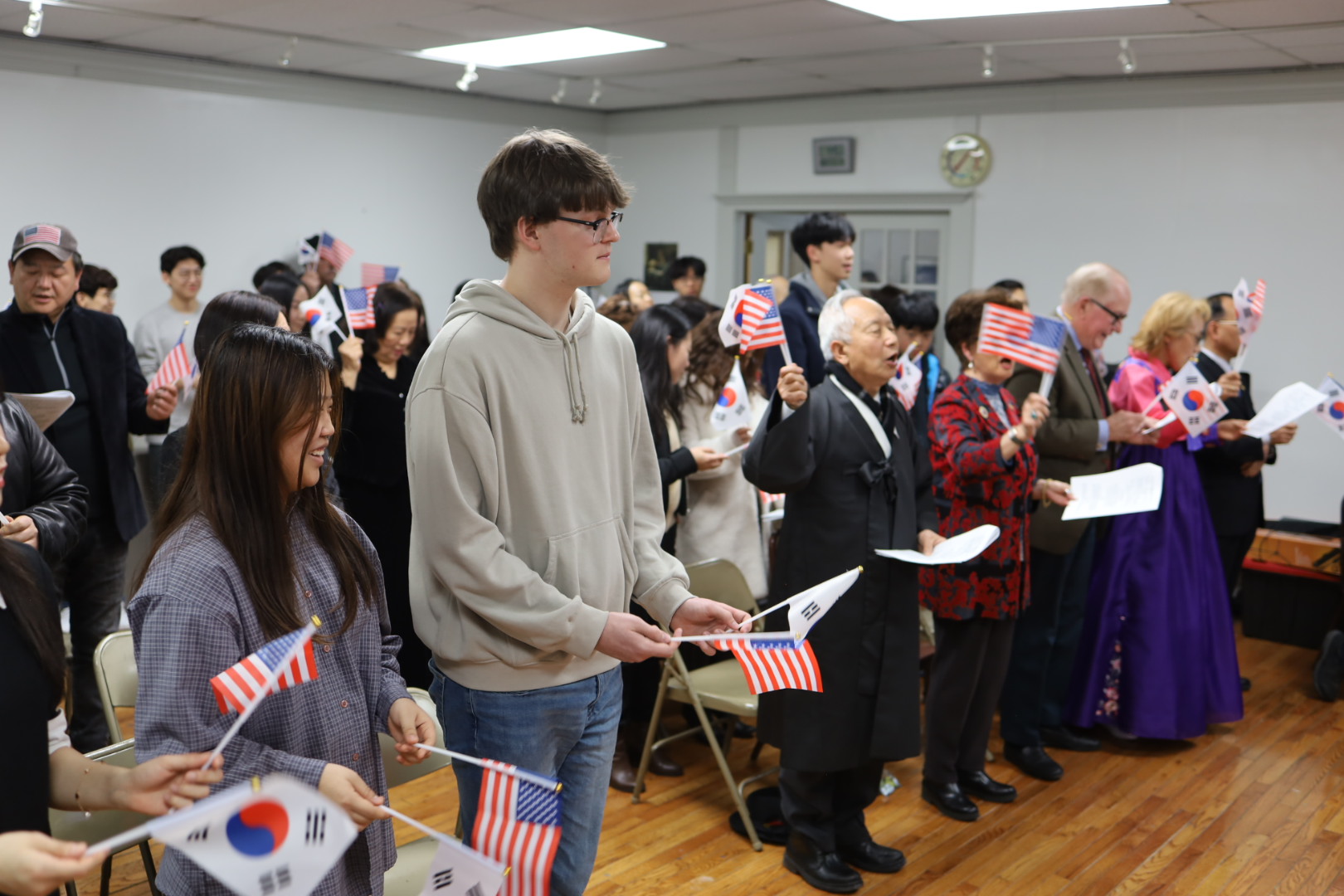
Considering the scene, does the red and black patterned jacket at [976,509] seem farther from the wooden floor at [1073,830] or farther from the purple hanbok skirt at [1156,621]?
the purple hanbok skirt at [1156,621]

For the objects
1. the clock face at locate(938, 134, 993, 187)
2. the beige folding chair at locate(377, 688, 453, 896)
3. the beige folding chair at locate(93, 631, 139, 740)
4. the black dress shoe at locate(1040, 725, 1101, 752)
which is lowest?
the black dress shoe at locate(1040, 725, 1101, 752)

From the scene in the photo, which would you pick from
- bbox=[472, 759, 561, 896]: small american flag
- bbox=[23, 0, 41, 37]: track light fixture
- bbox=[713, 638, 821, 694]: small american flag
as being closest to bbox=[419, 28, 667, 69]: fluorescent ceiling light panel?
bbox=[23, 0, 41, 37]: track light fixture

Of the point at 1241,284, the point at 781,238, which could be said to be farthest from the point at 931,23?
the point at 781,238

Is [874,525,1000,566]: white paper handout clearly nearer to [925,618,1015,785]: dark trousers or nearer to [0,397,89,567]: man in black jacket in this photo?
[925,618,1015,785]: dark trousers

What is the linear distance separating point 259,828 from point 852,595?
6.76ft

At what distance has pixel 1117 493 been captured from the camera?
12.0 ft

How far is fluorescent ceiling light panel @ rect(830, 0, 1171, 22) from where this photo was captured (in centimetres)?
504

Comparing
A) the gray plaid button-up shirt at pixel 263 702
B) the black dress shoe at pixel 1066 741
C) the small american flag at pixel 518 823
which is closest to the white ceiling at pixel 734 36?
the black dress shoe at pixel 1066 741

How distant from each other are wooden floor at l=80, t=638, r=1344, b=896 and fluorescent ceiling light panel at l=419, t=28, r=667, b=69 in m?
3.84

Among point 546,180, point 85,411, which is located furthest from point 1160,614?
point 85,411

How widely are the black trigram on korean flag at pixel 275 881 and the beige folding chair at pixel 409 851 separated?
672 millimetres

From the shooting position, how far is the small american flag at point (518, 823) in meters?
1.56

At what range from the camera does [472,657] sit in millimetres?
1793

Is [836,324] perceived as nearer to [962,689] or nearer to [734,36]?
[962,689]
